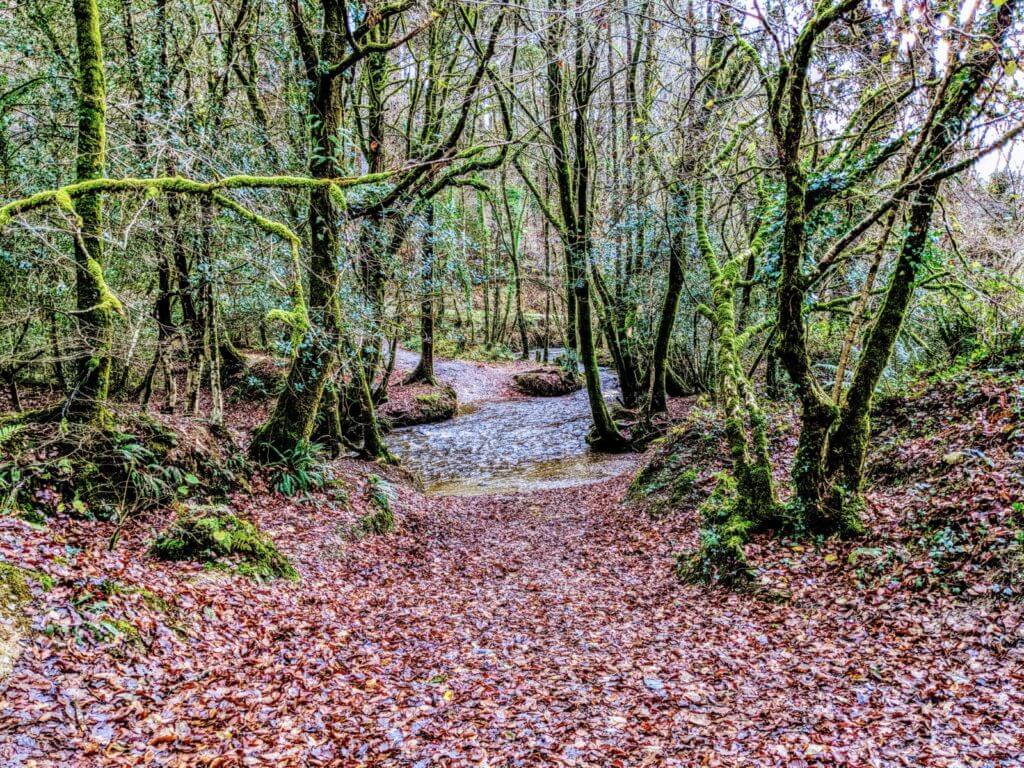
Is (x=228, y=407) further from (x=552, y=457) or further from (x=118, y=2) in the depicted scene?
(x=118, y=2)

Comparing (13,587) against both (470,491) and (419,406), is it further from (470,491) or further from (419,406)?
(419,406)

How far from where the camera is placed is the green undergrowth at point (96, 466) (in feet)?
17.5

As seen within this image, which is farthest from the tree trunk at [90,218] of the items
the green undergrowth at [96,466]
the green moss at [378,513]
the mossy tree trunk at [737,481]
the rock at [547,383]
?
the rock at [547,383]

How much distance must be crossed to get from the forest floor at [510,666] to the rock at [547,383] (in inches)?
734

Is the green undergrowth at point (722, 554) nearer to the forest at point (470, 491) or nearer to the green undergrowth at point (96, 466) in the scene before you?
the forest at point (470, 491)

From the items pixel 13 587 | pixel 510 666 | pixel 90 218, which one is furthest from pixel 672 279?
pixel 13 587

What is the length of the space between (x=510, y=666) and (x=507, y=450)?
11.9 m

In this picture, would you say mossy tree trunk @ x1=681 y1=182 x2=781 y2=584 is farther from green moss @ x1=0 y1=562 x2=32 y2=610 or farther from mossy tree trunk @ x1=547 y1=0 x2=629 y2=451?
mossy tree trunk @ x1=547 y1=0 x2=629 y2=451

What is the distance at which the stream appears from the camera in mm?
14250

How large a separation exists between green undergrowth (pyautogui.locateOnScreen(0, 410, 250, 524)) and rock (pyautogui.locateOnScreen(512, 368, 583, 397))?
19.3m

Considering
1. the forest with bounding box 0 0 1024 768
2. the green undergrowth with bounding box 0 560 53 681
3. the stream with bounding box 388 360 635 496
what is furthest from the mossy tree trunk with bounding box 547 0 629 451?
the green undergrowth with bounding box 0 560 53 681

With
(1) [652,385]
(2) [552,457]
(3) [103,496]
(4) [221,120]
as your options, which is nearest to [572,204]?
(1) [652,385]

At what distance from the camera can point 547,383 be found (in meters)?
26.0

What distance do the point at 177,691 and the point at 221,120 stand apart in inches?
361
